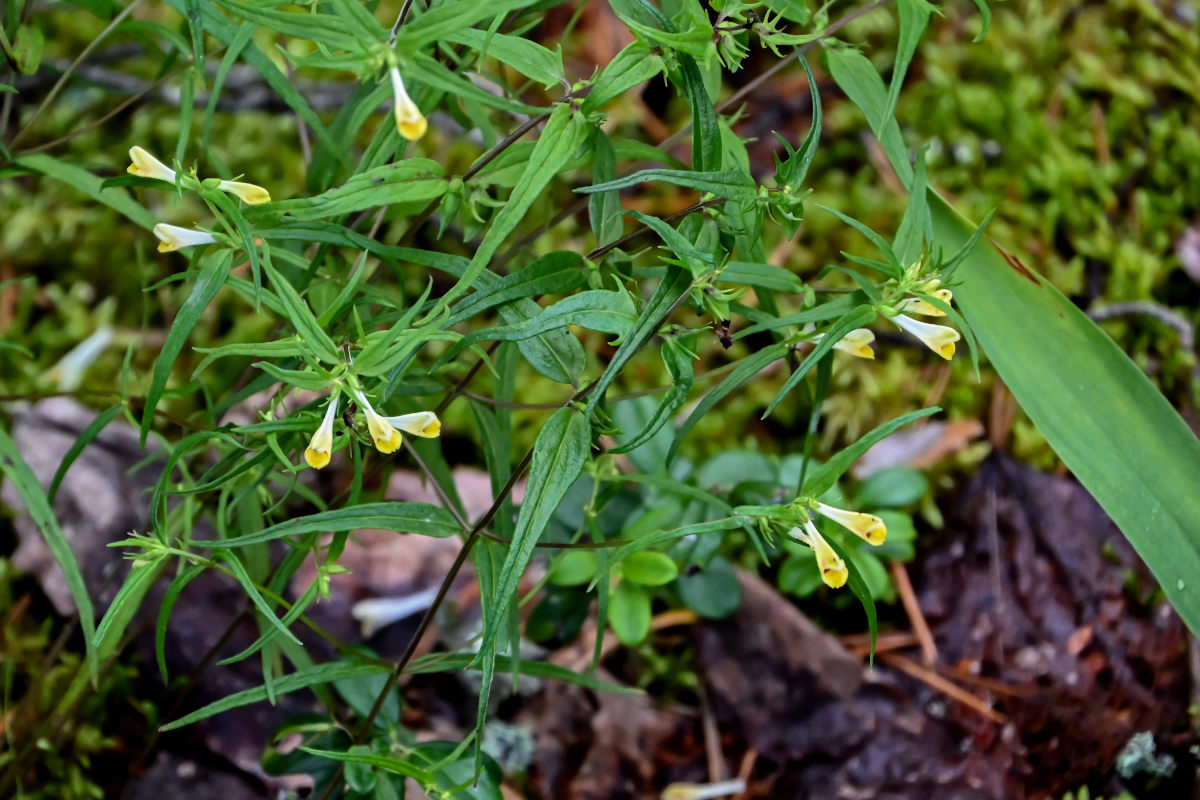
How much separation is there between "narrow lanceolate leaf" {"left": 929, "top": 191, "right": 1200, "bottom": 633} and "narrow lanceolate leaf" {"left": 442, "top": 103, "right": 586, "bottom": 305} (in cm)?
59

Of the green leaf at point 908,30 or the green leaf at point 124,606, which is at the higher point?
the green leaf at point 908,30

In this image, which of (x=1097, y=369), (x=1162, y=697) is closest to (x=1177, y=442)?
(x=1097, y=369)

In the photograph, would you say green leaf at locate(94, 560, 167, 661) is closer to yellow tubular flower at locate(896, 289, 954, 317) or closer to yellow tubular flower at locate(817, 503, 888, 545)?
yellow tubular flower at locate(817, 503, 888, 545)

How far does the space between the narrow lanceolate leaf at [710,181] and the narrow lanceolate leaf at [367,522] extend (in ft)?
1.12

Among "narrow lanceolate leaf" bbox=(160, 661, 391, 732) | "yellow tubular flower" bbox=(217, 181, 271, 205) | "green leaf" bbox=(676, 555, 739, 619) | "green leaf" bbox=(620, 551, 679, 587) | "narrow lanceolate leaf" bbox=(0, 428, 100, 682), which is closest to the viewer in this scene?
"yellow tubular flower" bbox=(217, 181, 271, 205)

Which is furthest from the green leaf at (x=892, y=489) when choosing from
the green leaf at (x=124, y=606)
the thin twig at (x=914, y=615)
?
the green leaf at (x=124, y=606)

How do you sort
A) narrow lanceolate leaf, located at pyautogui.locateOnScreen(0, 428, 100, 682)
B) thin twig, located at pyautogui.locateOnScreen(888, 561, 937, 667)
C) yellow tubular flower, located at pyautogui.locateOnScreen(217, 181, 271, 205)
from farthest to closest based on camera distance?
thin twig, located at pyautogui.locateOnScreen(888, 561, 937, 667), narrow lanceolate leaf, located at pyautogui.locateOnScreen(0, 428, 100, 682), yellow tubular flower, located at pyautogui.locateOnScreen(217, 181, 271, 205)

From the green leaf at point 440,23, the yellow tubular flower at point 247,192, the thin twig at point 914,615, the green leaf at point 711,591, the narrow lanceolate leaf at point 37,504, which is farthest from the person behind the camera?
the thin twig at point 914,615

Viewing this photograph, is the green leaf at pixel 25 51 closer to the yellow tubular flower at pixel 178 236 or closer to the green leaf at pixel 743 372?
the yellow tubular flower at pixel 178 236

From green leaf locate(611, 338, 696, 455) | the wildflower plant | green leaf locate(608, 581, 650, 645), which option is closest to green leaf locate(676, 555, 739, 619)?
green leaf locate(608, 581, 650, 645)

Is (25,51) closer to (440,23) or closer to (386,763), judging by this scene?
(440,23)

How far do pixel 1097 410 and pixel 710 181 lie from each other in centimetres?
69

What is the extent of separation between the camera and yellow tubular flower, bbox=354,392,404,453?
2.38ft

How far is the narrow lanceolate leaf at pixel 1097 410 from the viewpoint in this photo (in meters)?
1.10
